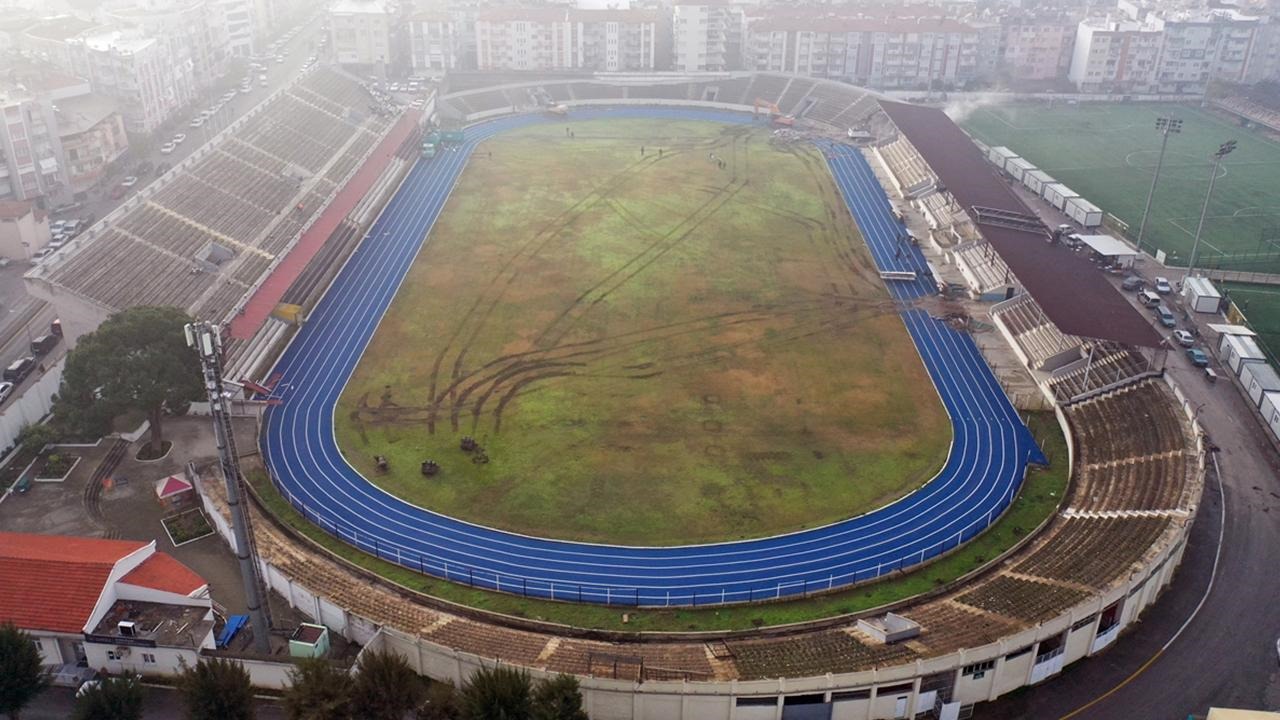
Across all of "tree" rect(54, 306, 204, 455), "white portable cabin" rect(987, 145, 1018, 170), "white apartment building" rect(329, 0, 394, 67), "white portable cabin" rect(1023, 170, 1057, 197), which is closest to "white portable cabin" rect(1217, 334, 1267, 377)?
"white portable cabin" rect(1023, 170, 1057, 197)

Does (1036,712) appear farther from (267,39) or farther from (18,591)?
(267,39)

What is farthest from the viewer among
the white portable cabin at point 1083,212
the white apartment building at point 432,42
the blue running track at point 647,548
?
the white apartment building at point 432,42

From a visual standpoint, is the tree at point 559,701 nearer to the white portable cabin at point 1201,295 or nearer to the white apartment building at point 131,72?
the white portable cabin at point 1201,295

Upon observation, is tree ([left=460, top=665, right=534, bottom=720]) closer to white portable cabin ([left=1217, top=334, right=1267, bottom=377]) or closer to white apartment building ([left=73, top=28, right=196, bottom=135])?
white portable cabin ([left=1217, top=334, right=1267, bottom=377])

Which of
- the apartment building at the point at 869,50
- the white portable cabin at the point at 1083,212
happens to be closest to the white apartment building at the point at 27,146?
the apartment building at the point at 869,50

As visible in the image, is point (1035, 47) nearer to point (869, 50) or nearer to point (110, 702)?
point (869, 50)

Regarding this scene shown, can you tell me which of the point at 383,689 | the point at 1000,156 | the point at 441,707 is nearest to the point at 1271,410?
the point at 441,707
